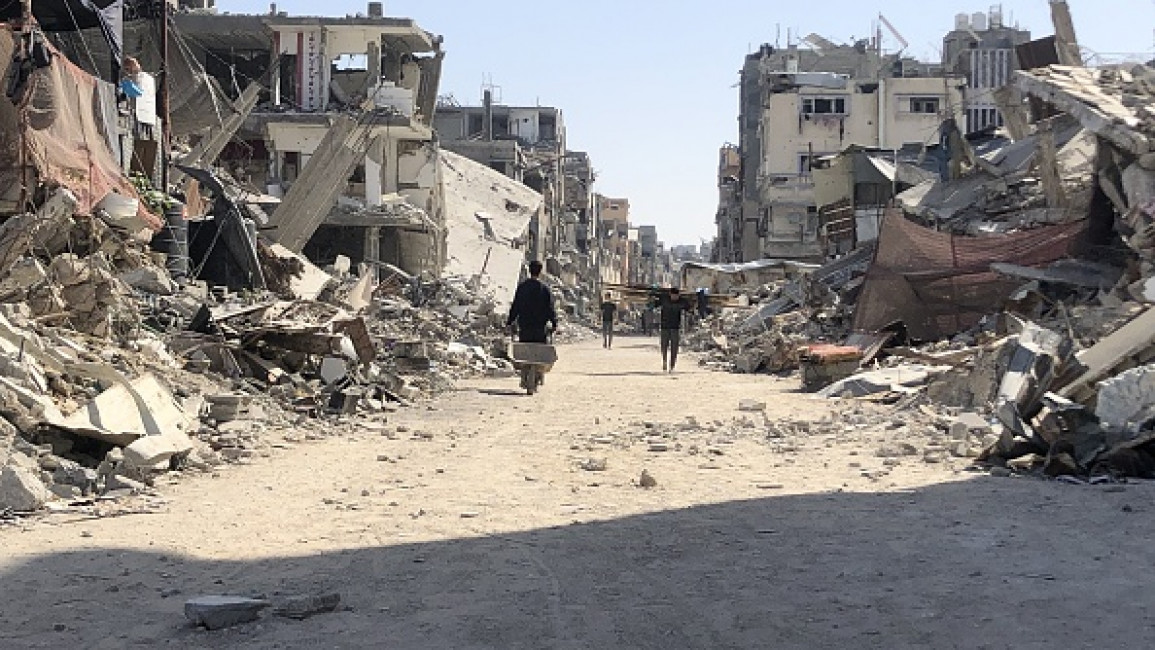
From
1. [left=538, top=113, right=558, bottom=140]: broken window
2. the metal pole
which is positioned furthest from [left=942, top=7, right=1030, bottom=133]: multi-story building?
the metal pole

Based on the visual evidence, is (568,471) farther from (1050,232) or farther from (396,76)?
(396,76)

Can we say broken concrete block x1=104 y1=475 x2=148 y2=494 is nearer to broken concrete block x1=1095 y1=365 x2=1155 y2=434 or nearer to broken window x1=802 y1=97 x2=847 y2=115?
broken concrete block x1=1095 y1=365 x2=1155 y2=434

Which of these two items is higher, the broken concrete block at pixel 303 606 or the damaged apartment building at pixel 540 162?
the damaged apartment building at pixel 540 162

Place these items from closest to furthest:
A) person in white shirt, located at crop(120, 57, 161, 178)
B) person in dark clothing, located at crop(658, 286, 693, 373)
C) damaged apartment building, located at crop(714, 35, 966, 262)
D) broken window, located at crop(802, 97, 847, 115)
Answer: person in white shirt, located at crop(120, 57, 161, 178)
person in dark clothing, located at crop(658, 286, 693, 373)
damaged apartment building, located at crop(714, 35, 966, 262)
broken window, located at crop(802, 97, 847, 115)

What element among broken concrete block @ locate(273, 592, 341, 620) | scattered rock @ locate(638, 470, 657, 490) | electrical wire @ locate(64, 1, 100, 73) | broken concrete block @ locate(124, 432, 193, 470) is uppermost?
electrical wire @ locate(64, 1, 100, 73)

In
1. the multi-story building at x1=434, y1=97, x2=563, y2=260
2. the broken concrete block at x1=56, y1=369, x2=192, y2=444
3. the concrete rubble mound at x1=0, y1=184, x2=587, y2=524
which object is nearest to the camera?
the concrete rubble mound at x1=0, y1=184, x2=587, y2=524

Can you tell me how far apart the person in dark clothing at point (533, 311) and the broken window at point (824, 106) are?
50517 millimetres

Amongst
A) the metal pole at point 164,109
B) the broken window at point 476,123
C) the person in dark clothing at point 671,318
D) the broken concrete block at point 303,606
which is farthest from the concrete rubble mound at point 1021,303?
the broken window at point 476,123

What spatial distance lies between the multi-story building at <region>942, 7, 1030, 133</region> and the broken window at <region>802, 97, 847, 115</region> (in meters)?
6.02

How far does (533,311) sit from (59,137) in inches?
241

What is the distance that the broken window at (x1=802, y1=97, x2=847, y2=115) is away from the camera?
64500 millimetres

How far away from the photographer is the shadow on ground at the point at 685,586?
4688mm

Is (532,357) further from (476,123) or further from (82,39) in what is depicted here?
(476,123)

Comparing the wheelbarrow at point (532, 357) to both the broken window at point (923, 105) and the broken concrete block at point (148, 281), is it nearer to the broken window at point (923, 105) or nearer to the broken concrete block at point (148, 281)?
the broken concrete block at point (148, 281)
